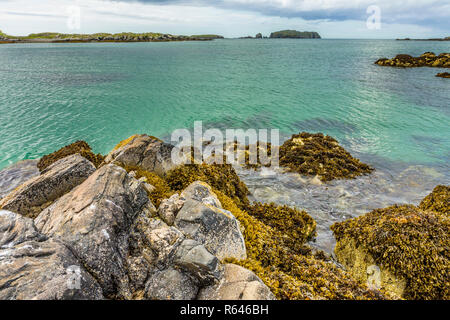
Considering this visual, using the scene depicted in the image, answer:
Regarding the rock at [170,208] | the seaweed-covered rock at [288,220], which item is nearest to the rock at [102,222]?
the rock at [170,208]

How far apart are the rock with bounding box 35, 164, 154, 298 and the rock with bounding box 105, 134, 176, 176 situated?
4082 mm

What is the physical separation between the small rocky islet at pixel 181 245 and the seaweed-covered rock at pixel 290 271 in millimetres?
32

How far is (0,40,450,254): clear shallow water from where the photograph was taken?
13312 mm

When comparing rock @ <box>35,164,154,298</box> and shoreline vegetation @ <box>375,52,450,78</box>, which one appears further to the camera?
shoreline vegetation @ <box>375,52,450,78</box>

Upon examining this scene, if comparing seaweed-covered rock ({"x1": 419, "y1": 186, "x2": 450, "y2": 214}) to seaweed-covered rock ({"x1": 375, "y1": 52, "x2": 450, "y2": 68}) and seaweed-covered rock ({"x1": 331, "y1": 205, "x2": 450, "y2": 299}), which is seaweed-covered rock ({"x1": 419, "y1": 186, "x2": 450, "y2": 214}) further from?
seaweed-covered rock ({"x1": 375, "y1": 52, "x2": 450, "y2": 68})

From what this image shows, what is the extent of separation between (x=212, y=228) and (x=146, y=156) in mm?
6007

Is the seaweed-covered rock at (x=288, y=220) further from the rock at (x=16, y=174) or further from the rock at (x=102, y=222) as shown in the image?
the rock at (x=16, y=174)

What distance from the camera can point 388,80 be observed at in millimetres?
46062

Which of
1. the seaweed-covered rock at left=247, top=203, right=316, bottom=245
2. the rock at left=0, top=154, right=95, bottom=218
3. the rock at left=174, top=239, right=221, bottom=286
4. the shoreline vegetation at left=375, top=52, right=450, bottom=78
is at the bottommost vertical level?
the seaweed-covered rock at left=247, top=203, right=316, bottom=245

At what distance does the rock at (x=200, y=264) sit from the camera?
4.84 meters

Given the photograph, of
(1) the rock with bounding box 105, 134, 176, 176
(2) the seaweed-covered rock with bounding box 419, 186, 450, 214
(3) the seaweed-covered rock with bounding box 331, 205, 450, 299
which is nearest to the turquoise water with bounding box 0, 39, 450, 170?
(2) the seaweed-covered rock with bounding box 419, 186, 450, 214

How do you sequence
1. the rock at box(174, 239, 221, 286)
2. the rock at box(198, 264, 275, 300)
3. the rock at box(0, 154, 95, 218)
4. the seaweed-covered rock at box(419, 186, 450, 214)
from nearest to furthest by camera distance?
the rock at box(198, 264, 275, 300) < the rock at box(174, 239, 221, 286) < the rock at box(0, 154, 95, 218) < the seaweed-covered rock at box(419, 186, 450, 214)

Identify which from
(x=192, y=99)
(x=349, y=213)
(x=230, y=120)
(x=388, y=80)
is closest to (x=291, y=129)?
(x=230, y=120)
